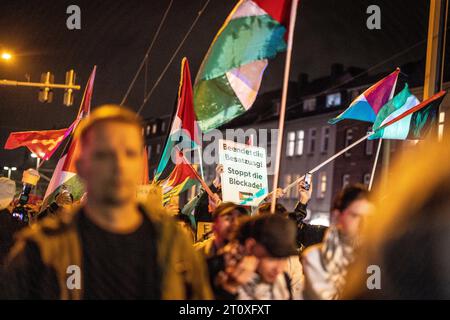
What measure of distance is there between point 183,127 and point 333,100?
139ft

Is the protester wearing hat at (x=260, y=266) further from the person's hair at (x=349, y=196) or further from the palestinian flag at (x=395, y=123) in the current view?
the palestinian flag at (x=395, y=123)

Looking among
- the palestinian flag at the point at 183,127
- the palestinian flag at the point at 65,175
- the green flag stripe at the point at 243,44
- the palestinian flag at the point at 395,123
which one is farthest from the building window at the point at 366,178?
the green flag stripe at the point at 243,44

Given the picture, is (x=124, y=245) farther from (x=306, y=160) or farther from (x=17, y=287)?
(x=306, y=160)

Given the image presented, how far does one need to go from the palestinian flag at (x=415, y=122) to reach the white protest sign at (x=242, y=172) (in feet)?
5.49

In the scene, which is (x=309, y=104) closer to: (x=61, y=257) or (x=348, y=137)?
(x=348, y=137)

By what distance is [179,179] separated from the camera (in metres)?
8.60

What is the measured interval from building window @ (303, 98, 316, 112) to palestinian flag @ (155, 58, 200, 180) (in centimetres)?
4312

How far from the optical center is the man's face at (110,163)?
2414mm

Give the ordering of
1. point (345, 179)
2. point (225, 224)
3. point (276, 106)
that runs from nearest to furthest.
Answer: point (225, 224), point (345, 179), point (276, 106)

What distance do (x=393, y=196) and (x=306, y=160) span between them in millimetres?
47057

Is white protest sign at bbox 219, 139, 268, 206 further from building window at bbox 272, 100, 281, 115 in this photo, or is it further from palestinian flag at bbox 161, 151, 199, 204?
building window at bbox 272, 100, 281, 115

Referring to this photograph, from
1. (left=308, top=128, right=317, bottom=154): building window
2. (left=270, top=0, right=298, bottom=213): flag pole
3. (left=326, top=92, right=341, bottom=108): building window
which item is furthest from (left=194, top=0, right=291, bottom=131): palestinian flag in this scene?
(left=308, top=128, right=317, bottom=154): building window

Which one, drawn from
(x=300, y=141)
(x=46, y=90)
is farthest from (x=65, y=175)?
(x=300, y=141)

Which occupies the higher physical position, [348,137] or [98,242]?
[348,137]
